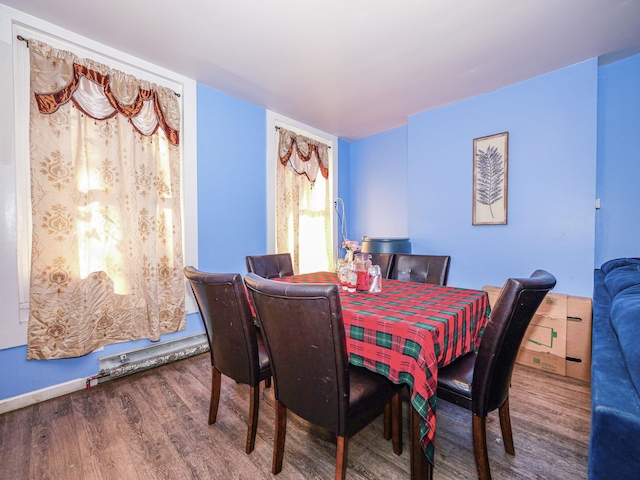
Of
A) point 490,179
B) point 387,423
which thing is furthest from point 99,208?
point 490,179

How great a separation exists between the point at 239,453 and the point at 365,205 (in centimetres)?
347

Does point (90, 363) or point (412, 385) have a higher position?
point (412, 385)

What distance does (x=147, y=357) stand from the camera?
7.65ft

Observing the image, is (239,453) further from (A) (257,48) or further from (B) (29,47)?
(B) (29,47)

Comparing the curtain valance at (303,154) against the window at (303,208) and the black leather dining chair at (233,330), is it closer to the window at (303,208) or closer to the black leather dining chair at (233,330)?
the window at (303,208)

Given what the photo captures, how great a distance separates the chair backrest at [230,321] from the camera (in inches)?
51.3

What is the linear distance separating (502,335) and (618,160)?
2478mm

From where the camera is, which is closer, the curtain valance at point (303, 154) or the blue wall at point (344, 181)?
the curtain valance at point (303, 154)

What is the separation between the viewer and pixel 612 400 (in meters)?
0.54

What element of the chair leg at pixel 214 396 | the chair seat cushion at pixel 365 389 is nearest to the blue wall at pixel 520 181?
the chair seat cushion at pixel 365 389

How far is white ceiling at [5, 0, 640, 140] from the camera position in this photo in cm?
177

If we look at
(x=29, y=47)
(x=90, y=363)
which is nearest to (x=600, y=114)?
(x=29, y=47)

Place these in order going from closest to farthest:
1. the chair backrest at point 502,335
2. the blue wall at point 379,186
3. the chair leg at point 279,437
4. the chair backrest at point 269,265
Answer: the chair backrest at point 502,335 < the chair leg at point 279,437 < the chair backrest at point 269,265 < the blue wall at point 379,186

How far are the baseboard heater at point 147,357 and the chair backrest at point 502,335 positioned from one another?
2.37m
